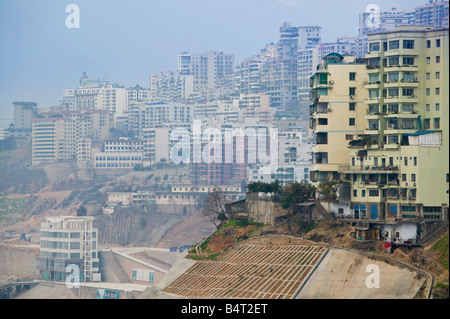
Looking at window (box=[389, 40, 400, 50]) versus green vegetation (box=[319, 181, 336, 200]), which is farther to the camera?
green vegetation (box=[319, 181, 336, 200])

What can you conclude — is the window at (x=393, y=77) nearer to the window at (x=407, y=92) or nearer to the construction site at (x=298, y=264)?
the window at (x=407, y=92)

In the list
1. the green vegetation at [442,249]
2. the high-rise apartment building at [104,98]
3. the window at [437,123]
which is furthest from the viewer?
the high-rise apartment building at [104,98]

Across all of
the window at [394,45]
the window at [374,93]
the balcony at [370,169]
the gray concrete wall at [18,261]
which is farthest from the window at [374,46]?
the gray concrete wall at [18,261]

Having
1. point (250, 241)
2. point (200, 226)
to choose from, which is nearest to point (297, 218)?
point (250, 241)

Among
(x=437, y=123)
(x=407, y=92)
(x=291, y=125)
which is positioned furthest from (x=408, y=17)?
(x=437, y=123)

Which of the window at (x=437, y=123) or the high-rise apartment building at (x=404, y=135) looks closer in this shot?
the high-rise apartment building at (x=404, y=135)

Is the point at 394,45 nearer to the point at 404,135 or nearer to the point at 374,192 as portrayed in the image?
the point at 404,135

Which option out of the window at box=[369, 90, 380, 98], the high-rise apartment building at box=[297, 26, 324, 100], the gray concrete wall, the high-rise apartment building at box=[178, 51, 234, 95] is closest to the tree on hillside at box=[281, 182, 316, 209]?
the window at box=[369, 90, 380, 98]

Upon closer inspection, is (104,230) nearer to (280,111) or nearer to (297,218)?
(280,111)

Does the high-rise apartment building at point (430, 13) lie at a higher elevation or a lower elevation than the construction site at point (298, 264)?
higher

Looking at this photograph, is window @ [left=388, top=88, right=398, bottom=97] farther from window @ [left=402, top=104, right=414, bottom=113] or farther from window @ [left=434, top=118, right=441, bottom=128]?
window @ [left=434, top=118, right=441, bottom=128]
